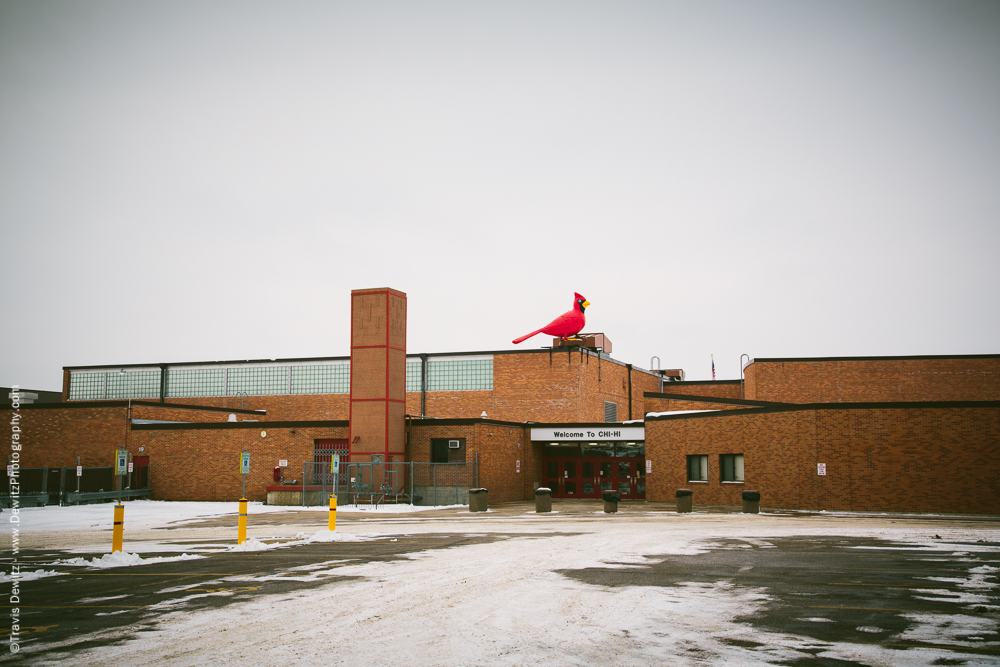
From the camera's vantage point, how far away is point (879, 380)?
175ft

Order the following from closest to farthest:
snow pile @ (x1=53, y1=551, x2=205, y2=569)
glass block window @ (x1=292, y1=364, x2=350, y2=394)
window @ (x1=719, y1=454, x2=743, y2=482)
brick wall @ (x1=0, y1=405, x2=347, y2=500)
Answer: snow pile @ (x1=53, y1=551, x2=205, y2=569)
window @ (x1=719, y1=454, x2=743, y2=482)
brick wall @ (x1=0, y1=405, x2=347, y2=500)
glass block window @ (x1=292, y1=364, x2=350, y2=394)

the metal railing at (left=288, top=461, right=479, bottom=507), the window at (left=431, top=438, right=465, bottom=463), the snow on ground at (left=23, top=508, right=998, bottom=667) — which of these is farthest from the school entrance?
the snow on ground at (left=23, top=508, right=998, bottom=667)

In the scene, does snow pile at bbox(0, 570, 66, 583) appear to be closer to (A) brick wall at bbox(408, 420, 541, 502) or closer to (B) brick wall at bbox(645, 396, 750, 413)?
(A) brick wall at bbox(408, 420, 541, 502)

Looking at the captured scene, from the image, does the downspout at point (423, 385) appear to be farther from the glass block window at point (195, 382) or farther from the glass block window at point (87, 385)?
the glass block window at point (87, 385)

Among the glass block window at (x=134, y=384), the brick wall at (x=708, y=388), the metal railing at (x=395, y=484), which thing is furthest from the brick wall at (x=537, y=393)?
the glass block window at (x=134, y=384)

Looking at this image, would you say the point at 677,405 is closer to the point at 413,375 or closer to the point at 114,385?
the point at 413,375

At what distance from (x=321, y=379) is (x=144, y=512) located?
22.0 metres

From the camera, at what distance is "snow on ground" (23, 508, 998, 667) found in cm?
886

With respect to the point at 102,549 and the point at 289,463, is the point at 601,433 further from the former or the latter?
the point at 102,549

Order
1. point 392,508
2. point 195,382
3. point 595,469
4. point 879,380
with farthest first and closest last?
point 195,382, point 879,380, point 595,469, point 392,508

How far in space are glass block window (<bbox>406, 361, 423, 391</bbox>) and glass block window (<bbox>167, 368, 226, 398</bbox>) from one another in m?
14.2

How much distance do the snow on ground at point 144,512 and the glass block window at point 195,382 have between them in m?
17.6

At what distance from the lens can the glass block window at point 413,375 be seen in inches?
2109

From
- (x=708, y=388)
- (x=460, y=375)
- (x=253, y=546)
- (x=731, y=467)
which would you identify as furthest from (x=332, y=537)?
(x=708, y=388)
